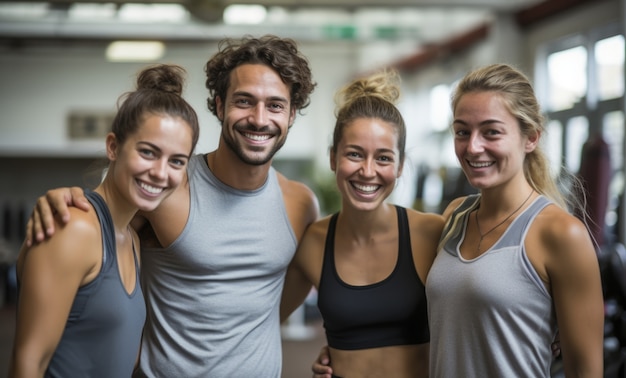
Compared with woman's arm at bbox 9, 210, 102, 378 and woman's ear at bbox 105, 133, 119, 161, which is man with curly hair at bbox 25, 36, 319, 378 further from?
woman's arm at bbox 9, 210, 102, 378

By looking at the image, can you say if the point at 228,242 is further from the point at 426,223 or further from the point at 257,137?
the point at 426,223

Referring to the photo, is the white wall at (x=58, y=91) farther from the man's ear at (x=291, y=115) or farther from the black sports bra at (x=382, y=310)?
the black sports bra at (x=382, y=310)

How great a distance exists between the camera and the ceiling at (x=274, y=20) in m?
8.62

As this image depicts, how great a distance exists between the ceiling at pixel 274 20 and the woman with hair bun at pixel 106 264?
6.47m

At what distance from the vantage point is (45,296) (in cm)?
177

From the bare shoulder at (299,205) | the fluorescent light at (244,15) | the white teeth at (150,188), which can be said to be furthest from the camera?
the fluorescent light at (244,15)

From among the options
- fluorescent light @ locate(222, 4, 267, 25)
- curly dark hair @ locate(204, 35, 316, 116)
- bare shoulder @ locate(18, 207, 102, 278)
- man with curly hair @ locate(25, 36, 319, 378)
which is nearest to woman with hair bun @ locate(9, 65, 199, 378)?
bare shoulder @ locate(18, 207, 102, 278)

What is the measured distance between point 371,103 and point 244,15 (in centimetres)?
682

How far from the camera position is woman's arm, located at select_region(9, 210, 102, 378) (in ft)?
5.82

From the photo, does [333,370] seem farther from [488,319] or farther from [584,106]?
[584,106]

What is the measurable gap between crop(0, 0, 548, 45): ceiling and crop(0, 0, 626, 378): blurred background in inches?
0.8

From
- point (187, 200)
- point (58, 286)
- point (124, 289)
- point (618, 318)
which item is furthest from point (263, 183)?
point (618, 318)

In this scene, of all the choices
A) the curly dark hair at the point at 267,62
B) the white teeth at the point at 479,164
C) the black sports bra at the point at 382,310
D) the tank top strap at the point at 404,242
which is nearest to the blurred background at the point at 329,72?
the curly dark hair at the point at 267,62

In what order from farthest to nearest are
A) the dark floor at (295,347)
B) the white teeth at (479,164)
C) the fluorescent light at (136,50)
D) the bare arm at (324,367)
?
1. the fluorescent light at (136,50)
2. the dark floor at (295,347)
3. the bare arm at (324,367)
4. the white teeth at (479,164)
